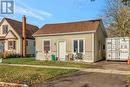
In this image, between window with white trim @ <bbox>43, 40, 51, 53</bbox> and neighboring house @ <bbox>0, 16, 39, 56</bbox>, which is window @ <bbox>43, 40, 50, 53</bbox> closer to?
window with white trim @ <bbox>43, 40, 51, 53</bbox>

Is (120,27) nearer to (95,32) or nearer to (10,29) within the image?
(95,32)

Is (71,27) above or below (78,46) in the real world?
above

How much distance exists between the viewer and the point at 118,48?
28562mm

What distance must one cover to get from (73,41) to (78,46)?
0.93m

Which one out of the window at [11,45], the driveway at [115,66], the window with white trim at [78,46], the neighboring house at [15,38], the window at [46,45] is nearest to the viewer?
the driveway at [115,66]

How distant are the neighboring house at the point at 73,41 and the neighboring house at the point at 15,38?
860cm

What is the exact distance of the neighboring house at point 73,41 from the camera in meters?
28.0

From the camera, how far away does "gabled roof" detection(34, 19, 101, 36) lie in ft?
95.4

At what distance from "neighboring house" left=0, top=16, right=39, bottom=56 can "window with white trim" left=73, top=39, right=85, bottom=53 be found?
45.6 feet

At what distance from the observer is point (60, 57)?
1185 inches

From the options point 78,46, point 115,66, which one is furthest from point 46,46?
point 115,66

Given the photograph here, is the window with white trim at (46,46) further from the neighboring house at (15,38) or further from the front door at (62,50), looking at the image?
the neighboring house at (15,38)

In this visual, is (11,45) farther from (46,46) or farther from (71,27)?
(71,27)

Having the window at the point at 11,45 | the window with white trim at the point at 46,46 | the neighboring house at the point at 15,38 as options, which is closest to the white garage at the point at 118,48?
the window with white trim at the point at 46,46
